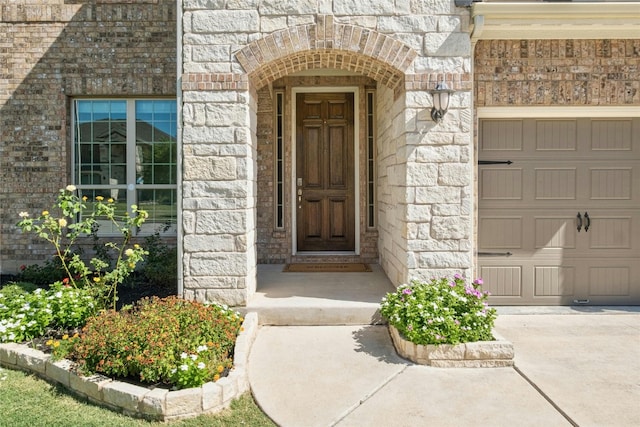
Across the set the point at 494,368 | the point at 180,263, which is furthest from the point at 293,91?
the point at 494,368

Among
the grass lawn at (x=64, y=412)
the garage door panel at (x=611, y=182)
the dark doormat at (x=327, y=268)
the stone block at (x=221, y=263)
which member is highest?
Answer: the garage door panel at (x=611, y=182)

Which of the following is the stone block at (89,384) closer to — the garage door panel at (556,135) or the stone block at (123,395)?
the stone block at (123,395)

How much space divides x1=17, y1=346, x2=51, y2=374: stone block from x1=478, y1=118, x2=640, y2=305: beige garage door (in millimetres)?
4390

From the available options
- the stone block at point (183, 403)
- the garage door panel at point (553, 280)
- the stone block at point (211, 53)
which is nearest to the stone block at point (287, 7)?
the stone block at point (211, 53)

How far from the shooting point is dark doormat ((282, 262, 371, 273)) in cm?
611

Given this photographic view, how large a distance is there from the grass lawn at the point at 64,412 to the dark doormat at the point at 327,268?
9.74 ft

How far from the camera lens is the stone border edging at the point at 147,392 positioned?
2.97 m

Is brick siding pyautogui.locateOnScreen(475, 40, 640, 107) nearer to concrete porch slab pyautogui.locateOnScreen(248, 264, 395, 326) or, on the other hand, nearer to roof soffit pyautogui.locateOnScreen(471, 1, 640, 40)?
roof soffit pyautogui.locateOnScreen(471, 1, 640, 40)

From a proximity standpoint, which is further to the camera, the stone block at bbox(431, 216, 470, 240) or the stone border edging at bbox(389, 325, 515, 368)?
the stone block at bbox(431, 216, 470, 240)

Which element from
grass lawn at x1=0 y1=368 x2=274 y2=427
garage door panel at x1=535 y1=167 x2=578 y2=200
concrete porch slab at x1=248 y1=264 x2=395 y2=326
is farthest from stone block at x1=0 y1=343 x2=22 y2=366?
garage door panel at x1=535 y1=167 x2=578 y2=200

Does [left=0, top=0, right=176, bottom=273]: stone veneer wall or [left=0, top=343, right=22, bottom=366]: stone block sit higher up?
[left=0, top=0, right=176, bottom=273]: stone veneer wall

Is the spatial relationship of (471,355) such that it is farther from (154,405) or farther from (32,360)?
(32,360)

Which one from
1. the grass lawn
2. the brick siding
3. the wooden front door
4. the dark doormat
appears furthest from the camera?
the wooden front door

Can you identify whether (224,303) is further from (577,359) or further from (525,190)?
(525,190)
